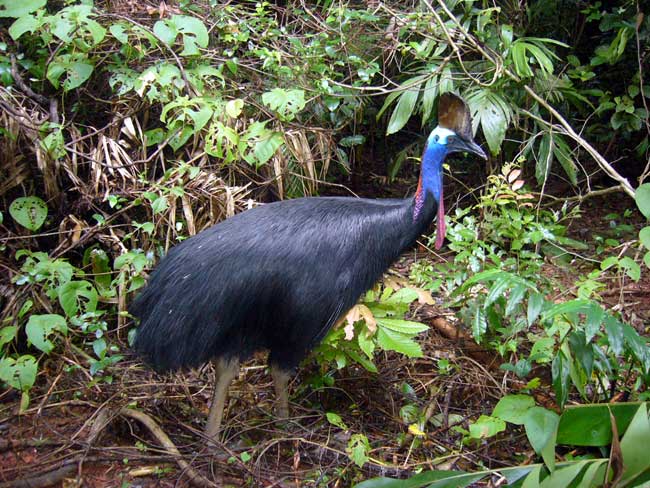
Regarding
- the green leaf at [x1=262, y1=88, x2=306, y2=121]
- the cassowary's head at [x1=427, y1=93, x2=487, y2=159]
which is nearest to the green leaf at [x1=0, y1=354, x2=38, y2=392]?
the green leaf at [x1=262, y1=88, x2=306, y2=121]

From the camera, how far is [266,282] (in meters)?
2.34

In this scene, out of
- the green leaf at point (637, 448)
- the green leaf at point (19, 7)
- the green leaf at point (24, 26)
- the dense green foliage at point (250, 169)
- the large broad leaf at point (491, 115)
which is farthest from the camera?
the large broad leaf at point (491, 115)

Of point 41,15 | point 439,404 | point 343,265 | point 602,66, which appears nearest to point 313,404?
point 439,404

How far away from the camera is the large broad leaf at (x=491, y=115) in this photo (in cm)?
342

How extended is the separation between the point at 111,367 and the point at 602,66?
3552mm

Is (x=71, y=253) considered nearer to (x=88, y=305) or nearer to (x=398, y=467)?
(x=88, y=305)

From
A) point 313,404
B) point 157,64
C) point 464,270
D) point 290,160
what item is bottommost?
point 313,404

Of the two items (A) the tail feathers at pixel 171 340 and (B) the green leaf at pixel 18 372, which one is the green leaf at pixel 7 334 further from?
(A) the tail feathers at pixel 171 340

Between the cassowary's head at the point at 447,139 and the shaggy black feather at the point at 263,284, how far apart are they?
256mm

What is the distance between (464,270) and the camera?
3006 millimetres

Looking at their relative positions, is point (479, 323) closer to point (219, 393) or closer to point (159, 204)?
point (219, 393)

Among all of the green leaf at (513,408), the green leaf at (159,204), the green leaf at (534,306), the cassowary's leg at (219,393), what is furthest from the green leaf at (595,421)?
the green leaf at (159,204)

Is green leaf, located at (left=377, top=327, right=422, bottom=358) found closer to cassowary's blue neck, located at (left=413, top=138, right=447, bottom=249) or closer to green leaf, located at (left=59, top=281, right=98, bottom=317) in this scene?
cassowary's blue neck, located at (left=413, top=138, right=447, bottom=249)

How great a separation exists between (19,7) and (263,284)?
5.60 ft
